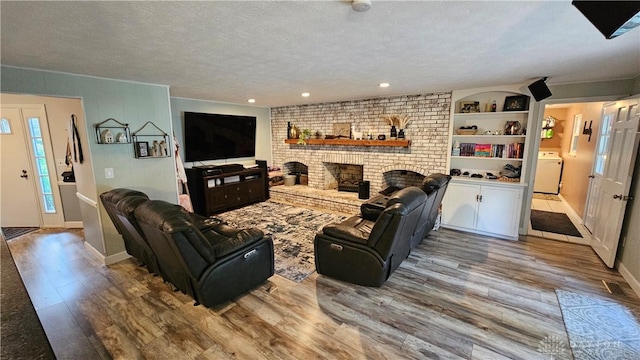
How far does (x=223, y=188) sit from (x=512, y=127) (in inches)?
204

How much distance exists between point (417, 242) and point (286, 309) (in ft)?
6.71

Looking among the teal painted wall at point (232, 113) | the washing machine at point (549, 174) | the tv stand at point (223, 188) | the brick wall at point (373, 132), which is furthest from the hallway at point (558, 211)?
the teal painted wall at point (232, 113)

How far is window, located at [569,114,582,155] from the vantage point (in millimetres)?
→ 5716

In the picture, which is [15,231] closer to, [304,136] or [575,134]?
[304,136]

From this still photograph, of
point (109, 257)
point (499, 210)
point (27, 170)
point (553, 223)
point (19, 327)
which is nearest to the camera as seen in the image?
point (19, 327)

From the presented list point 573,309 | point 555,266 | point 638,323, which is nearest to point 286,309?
point 573,309

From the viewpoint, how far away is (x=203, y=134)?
5.34 m

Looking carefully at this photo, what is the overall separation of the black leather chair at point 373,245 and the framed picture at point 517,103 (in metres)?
2.54

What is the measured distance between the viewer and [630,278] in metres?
2.88

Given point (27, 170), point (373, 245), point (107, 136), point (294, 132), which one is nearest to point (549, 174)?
point (294, 132)

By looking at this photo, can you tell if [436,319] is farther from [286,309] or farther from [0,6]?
[0,6]

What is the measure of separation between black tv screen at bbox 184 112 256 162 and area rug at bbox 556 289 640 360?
5759 millimetres

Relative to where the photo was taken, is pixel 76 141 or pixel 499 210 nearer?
pixel 76 141

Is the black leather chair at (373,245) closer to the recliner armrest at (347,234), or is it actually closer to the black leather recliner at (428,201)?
the recliner armrest at (347,234)
